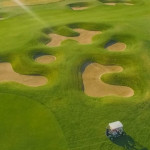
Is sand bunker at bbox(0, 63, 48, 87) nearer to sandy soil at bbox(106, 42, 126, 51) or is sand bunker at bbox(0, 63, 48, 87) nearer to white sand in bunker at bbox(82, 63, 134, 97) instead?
white sand in bunker at bbox(82, 63, 134, 97)

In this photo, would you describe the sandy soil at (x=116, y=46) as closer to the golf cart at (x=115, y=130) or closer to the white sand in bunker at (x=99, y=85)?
the white sand in bunker at (x=99, y=85)

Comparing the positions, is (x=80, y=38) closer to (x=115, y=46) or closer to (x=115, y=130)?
(x=115, y=46)

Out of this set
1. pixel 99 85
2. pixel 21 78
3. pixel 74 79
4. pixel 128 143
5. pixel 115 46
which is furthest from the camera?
pixel 115 46

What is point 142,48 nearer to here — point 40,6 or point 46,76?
point 46,76

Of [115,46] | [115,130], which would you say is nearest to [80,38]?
[115,46]

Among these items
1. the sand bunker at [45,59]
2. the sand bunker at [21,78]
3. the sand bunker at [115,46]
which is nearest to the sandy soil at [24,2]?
the sand bunker at [115,46]

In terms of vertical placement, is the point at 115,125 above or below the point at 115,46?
below
